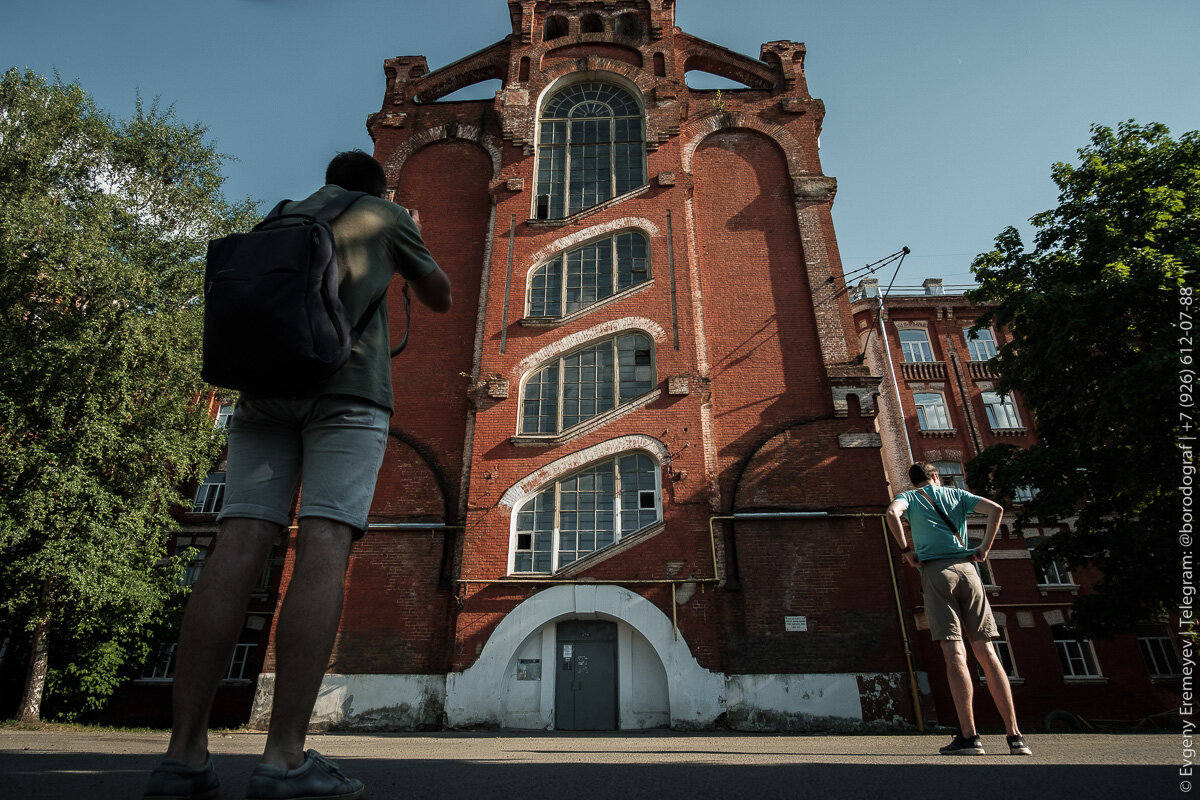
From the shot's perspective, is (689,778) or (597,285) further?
(597,285)

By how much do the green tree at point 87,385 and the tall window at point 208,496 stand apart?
527 centimetres

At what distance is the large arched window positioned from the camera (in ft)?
61.3

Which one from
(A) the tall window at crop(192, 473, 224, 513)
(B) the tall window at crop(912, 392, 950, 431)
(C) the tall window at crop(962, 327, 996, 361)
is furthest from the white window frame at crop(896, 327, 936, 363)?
(A) the tall window at crop(192, 473, 224, 513)

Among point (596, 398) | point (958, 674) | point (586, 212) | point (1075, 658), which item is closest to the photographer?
point (958, 674)

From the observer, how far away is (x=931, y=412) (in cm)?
2716

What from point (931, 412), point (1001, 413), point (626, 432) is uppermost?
point (931, 412)

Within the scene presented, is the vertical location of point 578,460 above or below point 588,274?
below

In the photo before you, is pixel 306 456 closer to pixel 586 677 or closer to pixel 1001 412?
pixel 586 677

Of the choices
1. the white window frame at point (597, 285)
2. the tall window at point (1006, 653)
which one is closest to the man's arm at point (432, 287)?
the white window frame at point (597, 285)

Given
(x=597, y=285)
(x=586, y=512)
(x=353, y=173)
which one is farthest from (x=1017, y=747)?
(x=597, y=285)

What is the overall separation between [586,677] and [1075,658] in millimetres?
18189

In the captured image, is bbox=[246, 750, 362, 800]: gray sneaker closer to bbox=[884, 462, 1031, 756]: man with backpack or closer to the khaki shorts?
bbox=[884, 462, 1031, 756]: man with backpack

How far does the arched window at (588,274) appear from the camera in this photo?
17.1 meters

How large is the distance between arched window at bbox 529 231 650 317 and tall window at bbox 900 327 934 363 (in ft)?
53.5
